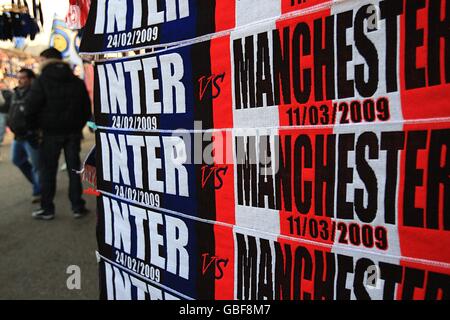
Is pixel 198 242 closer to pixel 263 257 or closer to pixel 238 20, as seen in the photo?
pixel 263 257

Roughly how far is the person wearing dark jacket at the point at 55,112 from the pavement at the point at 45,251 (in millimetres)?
423

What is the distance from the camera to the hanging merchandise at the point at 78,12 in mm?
1999

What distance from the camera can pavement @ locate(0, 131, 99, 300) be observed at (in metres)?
3.05

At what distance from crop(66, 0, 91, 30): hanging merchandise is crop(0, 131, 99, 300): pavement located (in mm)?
2003

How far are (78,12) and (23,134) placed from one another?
308 centimetres

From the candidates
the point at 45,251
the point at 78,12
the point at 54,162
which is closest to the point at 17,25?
the point at 54,162

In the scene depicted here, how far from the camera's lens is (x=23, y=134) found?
4586 mm

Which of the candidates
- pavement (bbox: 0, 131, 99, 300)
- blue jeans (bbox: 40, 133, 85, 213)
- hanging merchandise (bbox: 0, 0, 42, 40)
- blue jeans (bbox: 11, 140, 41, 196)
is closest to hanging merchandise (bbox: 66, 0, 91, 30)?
hanging merchandise (bbox: 0, 0, 42, 40)

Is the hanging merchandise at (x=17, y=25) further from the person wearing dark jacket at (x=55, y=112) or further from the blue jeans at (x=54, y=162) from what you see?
the blue jeans at (x=54, y=162)

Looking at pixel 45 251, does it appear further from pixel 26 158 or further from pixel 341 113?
pixel 341 113

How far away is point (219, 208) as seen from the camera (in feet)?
4.82

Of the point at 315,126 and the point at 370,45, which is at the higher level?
the point at 370,45
